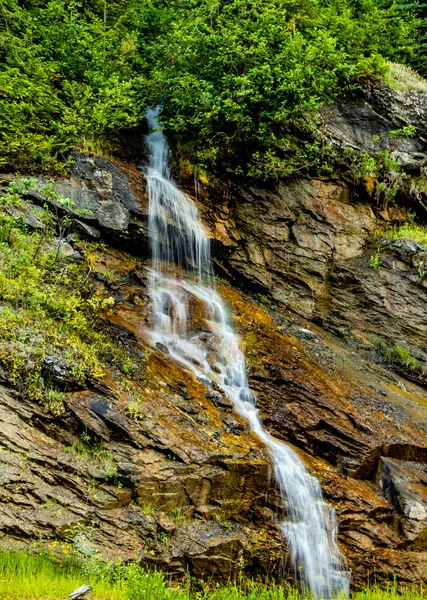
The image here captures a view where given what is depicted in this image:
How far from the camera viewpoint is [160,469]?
664 cm

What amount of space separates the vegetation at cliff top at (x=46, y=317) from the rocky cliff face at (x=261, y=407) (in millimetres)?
256

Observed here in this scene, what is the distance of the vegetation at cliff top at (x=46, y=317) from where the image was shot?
6.76 m

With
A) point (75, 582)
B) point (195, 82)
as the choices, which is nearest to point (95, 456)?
point (75, 582)

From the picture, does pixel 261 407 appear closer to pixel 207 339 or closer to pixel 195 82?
pixel 207 339

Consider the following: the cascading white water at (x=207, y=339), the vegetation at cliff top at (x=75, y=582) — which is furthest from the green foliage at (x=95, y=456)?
the cascading white water at (x=207, y=339)

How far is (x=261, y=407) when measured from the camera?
8.73 meters

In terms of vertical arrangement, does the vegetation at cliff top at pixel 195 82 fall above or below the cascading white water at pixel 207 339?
above

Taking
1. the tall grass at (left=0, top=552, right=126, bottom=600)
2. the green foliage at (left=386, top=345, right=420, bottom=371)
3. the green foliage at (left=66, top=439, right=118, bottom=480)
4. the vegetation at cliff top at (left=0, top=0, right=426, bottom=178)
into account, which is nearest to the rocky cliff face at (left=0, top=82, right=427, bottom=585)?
the green foliage at (left=66, top=439, right=118, bottom=480)

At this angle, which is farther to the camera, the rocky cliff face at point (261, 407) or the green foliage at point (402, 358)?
the green foliage at point (402, 358)

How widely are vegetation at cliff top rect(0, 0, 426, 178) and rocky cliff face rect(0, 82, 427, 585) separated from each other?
942 millimetres

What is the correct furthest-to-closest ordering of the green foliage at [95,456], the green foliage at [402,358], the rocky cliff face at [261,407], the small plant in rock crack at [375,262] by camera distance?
the small plant in rock crack at [375,262]
the green foliage at [402,358]
the green foliage at [95,456]
the rocky cliff face at [261,407]

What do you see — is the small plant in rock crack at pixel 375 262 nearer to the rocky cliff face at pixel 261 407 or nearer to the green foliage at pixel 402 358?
the rocky cliff face at pixel 261 407

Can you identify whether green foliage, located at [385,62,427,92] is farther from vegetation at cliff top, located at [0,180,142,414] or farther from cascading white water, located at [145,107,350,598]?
vegetation at cliff top, located at [0,180,142,414]

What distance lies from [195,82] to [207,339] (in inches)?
265
